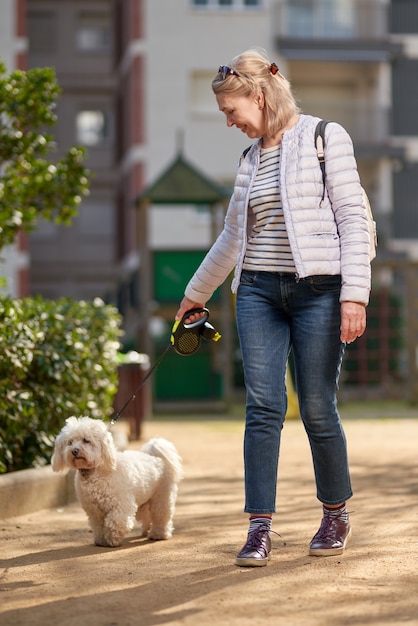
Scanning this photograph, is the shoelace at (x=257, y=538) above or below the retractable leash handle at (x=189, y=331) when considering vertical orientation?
below

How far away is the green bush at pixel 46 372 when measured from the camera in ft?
26.0

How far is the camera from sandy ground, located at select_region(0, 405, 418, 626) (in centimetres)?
453

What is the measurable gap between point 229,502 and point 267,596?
317 centimetres

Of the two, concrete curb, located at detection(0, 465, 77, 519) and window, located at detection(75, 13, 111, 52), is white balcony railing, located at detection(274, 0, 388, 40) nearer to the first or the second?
window, located at detection(75, 13, 111, 52)

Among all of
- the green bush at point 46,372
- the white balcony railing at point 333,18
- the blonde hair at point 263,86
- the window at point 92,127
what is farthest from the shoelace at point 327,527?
the window at point 92,127

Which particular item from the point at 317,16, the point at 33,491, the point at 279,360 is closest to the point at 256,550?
the point at 279,360

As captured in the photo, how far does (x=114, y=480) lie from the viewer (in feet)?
21.1

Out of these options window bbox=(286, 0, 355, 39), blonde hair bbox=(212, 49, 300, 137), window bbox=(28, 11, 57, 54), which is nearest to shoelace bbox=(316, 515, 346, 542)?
blonde hair bbox=(212, 49, 300, 137)

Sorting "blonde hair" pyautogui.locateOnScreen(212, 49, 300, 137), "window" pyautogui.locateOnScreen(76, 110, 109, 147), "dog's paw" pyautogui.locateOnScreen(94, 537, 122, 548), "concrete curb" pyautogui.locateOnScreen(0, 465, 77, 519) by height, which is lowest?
"window" pyautogui.locateOnScreen(76, 110, 109, 147)

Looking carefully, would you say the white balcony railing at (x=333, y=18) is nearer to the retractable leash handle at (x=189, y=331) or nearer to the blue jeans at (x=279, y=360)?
the retractable leash handle at (x=189, y=331)

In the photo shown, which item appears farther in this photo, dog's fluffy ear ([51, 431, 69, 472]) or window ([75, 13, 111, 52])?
window ([75, 13, 111, 52])

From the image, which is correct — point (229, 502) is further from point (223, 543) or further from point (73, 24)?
point (73, 24)

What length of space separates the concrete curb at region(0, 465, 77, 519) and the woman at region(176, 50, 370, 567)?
88.1 inches

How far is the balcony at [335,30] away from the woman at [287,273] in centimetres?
2934
